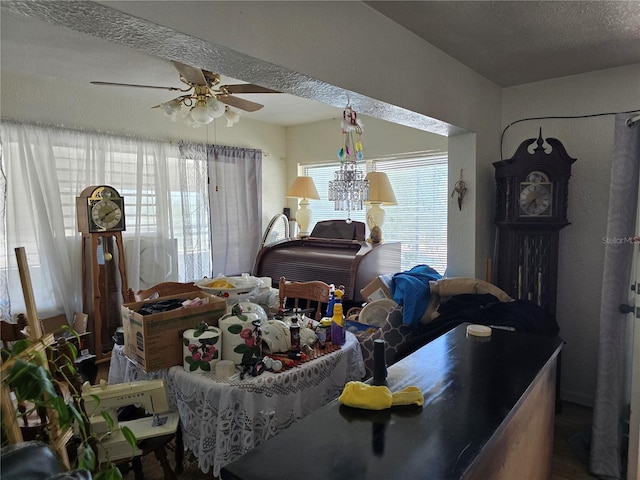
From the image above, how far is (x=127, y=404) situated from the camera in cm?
164

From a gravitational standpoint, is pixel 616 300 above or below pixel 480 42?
below

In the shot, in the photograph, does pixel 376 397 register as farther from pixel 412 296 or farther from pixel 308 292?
pixel 308 292

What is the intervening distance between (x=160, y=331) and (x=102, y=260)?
1.97 metres

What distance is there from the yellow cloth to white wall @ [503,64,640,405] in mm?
2119

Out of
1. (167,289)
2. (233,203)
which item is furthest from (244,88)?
(233,203)

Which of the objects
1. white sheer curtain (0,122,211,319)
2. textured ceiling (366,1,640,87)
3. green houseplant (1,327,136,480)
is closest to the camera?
green houseplant (1,327,136,480)

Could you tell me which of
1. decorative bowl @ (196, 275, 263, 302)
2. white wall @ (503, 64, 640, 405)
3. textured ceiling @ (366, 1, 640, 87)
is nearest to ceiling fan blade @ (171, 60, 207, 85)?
textured ceiling @ (366, 1, 640, 87)

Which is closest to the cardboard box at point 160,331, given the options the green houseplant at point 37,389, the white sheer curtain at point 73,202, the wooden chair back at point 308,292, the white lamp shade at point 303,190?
the green houseplant at point 37,389

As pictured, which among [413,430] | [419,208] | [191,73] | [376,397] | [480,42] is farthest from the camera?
[419,208]

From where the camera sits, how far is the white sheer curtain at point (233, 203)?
4227mm

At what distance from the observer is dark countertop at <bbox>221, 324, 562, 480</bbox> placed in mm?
854

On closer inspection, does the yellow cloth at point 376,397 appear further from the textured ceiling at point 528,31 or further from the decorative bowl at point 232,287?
the textured ceiling at point 528,31

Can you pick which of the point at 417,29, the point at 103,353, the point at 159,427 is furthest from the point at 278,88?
the point at 103,353

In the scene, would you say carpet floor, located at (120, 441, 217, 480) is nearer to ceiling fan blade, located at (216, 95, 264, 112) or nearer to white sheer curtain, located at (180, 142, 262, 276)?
ceiling fan blade, located at (216, 95, 264, 112)
